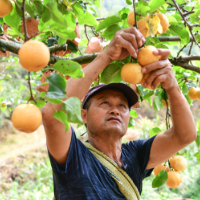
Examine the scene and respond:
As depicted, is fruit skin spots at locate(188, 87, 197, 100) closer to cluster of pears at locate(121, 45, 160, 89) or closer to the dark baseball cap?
the dark baseball cap

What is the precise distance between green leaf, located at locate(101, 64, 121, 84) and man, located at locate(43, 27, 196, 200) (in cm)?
4

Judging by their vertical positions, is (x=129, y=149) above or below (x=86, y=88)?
below

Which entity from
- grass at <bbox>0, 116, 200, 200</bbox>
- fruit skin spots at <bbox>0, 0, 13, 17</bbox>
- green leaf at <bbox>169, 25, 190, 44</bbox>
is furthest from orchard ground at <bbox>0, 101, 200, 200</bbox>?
fruit skin spots at <bbox>0, 0, 13, 17</bbox>

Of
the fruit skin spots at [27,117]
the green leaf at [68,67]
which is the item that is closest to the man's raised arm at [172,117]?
the green leaf at [68,67]

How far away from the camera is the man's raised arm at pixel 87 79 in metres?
0.68

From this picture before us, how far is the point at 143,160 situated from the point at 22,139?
497 cm

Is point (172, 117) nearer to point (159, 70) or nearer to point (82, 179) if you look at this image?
point (159, 70)

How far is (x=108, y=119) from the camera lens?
3.43ft

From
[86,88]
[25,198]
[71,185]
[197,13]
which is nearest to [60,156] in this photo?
[71,185]

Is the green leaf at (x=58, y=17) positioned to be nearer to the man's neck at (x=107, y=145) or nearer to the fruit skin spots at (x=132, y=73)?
the fruit skin spots at (x=132, y=73)

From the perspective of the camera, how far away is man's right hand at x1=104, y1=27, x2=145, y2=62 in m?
0.68

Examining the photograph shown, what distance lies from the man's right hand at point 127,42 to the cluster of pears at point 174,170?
602 mm

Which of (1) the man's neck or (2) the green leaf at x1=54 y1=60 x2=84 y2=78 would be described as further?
(1) the man's neck

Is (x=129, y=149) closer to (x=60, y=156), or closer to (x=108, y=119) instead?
(x=108, y=119)
